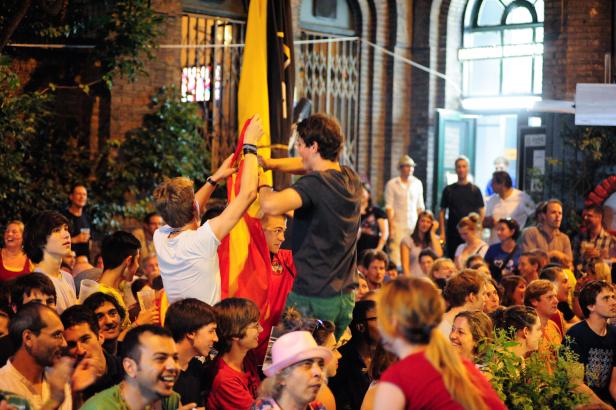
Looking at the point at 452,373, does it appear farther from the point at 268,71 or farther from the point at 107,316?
the point at 268,71

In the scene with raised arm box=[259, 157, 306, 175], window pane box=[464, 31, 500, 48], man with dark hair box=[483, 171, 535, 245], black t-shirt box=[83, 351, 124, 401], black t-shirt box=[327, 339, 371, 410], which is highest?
window pane box=[464, 31, 500, 48]

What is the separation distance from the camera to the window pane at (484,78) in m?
17.7

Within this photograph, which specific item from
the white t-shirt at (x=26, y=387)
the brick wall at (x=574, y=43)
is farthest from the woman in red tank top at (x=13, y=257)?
the brick wall at (x=574, y=43)

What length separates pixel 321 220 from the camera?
18.0 ft

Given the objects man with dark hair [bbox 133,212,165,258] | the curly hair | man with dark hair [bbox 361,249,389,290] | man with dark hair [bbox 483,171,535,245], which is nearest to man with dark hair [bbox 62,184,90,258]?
man with dark hair [bbox 133,212,165,258]

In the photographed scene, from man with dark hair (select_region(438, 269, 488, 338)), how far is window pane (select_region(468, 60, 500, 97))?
421 inches

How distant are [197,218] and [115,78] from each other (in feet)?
26.9

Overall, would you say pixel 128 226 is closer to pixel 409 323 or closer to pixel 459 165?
pixel 459 165

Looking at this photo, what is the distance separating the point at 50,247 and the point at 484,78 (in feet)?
39.4

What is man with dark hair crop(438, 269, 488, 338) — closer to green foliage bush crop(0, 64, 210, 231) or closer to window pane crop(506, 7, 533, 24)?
green foliage bush crop(0, 64, 210, 231)

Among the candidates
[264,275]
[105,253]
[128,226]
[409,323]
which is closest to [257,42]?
[105,253]

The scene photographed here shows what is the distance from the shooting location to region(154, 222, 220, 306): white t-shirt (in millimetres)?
5703

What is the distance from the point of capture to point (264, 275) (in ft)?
21.2

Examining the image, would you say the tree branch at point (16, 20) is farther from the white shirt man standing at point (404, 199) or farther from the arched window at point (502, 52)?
the arched window at point (502, 52)
